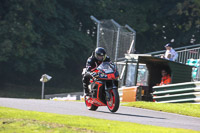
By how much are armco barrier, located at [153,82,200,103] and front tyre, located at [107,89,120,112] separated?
4754mm

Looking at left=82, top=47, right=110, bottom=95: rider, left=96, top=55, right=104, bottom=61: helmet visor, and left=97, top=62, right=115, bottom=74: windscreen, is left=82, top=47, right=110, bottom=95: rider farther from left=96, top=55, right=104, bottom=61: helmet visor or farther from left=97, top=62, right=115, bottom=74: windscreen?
left=97, top=62, right=115, bottom=74: windscreen

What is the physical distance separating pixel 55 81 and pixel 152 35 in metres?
9.53

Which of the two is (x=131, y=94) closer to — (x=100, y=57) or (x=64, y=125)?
(x=100, y=57)

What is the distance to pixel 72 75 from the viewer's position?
44.1 metres

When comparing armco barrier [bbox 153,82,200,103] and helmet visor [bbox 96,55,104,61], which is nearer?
helmet visor [bbox 96,55,104,61]

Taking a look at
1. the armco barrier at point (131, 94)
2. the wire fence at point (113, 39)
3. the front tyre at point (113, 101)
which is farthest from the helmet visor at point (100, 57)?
the wire fence at point (113, 39)

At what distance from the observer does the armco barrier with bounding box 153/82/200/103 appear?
1716cm

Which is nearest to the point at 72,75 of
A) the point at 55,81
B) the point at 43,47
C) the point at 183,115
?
the point at 55,81

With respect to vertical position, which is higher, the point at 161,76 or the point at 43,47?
the point at 43,47

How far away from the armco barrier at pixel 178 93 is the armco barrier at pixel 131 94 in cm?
61

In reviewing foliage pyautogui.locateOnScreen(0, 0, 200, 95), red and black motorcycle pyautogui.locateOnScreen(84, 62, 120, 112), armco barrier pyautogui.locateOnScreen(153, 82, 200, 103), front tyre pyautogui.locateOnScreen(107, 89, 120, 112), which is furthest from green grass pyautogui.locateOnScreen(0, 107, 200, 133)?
foliage pyautogui.locateOnScreen(0, 0, 200, 95)

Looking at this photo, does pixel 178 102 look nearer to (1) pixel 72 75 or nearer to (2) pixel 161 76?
(2) pixel 161 76

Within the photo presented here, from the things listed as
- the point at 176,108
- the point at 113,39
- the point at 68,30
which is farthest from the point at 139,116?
the point at 68,30

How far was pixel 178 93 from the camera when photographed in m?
17.8
